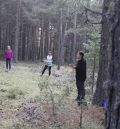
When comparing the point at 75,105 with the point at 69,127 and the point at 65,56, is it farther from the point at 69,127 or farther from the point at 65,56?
the point at 65,56

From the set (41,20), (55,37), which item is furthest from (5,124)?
(55,37)

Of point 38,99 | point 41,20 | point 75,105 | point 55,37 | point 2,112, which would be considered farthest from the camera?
point 55,37

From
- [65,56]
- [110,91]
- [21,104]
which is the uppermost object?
[110,91]

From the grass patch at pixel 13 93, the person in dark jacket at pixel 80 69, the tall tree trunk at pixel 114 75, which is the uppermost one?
the tall tree trunk at pixel 114 75

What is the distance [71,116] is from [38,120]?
2.99ft

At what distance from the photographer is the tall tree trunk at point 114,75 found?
7.88 feet

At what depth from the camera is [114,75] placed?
8.02 feet

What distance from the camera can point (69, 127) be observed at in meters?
8.99

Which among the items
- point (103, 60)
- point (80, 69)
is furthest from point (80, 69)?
point (103, 60)

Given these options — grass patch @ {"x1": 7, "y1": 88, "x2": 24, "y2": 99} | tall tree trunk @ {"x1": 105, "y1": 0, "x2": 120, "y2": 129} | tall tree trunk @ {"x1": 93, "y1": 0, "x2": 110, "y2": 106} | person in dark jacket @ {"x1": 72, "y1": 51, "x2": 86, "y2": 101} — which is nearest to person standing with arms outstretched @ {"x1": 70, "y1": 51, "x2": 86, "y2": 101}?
person in dark jacket @ {"x1": 72, "y1": 51, "x2": 86, "y2": 101}

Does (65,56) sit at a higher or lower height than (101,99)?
lower

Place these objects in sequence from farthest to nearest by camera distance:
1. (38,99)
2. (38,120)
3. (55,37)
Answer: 1. (55,37)
2. (38,99)
3. (38,120)

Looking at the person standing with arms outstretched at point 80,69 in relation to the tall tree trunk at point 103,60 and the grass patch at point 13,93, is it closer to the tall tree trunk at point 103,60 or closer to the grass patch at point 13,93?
the tall tree trunk at point 103,60

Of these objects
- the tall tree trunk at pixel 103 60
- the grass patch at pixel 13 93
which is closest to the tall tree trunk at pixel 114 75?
the tall tree trunk at pixel 103 60
